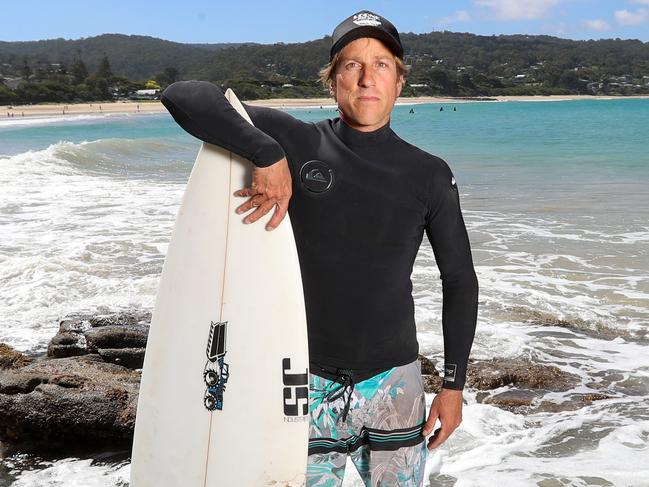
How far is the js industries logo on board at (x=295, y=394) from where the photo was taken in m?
1.91

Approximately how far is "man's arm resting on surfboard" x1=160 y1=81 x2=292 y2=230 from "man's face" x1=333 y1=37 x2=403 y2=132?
0.73 feet

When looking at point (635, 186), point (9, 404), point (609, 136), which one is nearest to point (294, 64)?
point (609, 136)

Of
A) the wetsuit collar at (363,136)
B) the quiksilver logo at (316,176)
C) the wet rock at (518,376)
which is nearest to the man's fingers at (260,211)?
the quiksilver logo at (316,176)

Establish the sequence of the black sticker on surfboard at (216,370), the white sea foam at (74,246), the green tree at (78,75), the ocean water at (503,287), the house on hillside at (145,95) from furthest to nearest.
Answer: the green tree at (78,75), the house on hillside at (145,95), the white sea foam at (74,246), the ocean water at (503,287), the black sticker on surfboard at (216,370)

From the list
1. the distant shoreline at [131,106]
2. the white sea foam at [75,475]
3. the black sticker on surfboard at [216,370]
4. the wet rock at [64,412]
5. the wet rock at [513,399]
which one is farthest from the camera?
the distant shoreline at [131,106]

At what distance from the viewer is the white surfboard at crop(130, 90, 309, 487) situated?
77.3 inches

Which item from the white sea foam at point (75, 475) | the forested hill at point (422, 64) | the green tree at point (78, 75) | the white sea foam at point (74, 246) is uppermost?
the forested hill at point (422, 64)

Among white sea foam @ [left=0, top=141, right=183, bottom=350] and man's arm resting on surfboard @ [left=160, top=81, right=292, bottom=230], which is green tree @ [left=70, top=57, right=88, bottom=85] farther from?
man's arm resting on surfboard @ [left=160, top=81, right=292, bottom=230]

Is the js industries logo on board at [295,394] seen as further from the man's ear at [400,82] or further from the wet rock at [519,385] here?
the wet rock at [519,385]

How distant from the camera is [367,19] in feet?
5.84

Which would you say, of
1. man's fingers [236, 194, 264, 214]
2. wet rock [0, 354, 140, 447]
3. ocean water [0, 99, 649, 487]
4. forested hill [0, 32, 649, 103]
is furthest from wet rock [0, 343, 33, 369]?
forested hill [0, 32, 649, 103]

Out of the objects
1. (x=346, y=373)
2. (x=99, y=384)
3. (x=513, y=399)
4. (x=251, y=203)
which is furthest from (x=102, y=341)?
(x=346, y=373)

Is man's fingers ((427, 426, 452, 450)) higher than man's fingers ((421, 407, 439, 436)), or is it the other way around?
man's fingers ((421, 407, 439, 436))

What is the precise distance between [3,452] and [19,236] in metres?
6.54
